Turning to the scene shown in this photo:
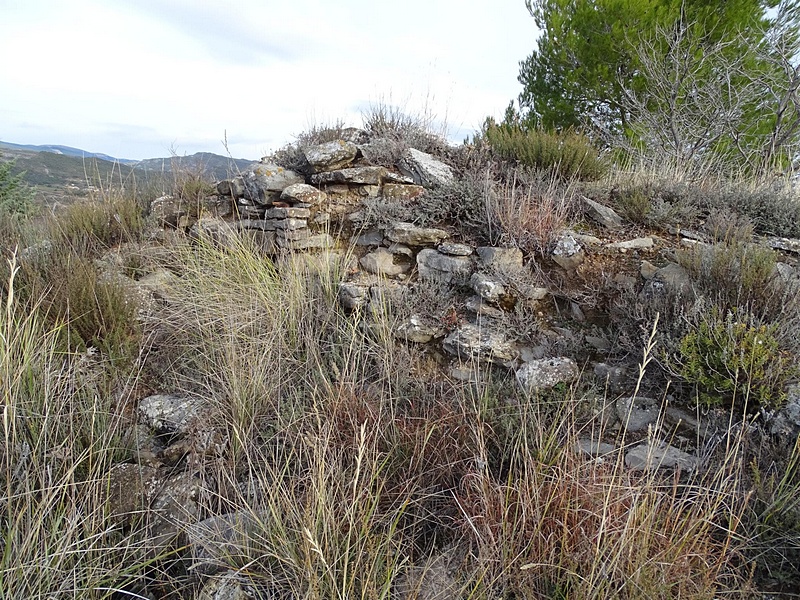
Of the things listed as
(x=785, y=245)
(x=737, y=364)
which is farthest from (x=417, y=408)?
(x=785, y=245)

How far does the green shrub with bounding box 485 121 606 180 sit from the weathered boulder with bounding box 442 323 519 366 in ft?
7.32

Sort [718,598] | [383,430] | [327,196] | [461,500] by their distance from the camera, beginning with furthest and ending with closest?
[327,196], [383,430], [461,500], [718,598]

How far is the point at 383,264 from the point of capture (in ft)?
12.9

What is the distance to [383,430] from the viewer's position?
2238 mm

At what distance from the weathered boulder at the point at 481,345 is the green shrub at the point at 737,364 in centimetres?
94

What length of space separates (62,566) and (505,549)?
5.22 feet

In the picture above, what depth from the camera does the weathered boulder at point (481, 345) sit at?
291 centimetres

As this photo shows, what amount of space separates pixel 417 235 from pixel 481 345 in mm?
1298

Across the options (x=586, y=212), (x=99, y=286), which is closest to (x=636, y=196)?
(x=586, y=212)

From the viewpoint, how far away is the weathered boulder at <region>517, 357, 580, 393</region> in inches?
101

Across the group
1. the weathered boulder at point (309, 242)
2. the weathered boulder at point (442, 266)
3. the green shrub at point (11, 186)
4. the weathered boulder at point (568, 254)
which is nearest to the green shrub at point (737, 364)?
the weathered boulder at point (568, 254)

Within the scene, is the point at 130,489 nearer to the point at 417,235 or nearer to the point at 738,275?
the point at 417,235

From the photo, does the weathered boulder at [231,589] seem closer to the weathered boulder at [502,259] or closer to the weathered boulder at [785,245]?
the weathered boulder at [502,259]

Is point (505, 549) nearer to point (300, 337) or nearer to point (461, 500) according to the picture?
point (461, 500)
